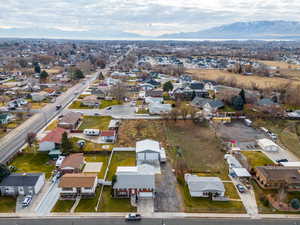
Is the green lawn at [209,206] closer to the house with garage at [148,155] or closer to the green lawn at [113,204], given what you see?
the green lawn at [113,204]

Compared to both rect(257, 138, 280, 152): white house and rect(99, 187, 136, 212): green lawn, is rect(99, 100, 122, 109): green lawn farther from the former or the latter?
rect(257, 138, 280, 152): white house

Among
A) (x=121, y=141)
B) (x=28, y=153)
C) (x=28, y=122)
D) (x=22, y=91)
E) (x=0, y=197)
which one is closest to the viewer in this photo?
(x=0, y=197)

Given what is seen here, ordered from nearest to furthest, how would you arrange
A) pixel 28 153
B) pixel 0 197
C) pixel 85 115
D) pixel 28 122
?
pixel 0 197 → pixel 28 153 → pixel 28 122 → pixel 85 115

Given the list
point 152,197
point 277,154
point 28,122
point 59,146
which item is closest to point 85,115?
point 28,122

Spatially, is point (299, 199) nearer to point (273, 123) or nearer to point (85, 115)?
point (273, 123)

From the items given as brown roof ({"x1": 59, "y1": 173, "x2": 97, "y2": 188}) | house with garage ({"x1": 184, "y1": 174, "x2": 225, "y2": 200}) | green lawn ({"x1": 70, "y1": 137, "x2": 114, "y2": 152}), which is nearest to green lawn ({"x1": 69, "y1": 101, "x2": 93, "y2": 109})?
green lawn ({"x1": 70, "y1": 137, "x2": 114, "y2": 152})

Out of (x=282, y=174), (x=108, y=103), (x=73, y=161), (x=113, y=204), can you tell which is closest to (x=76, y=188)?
(x=113, y=204)
